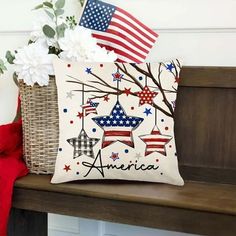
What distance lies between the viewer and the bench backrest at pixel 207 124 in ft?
4.02

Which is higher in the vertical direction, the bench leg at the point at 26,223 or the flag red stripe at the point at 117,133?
the flag red stripe at the point at 117,133

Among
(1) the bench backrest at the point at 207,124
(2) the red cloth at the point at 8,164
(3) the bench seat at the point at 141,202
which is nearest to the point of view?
(3) the bench seat at the point at 141,202

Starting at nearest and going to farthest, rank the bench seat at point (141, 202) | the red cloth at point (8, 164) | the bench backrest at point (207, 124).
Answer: the bench seat at point (141, 202)
the red cloth at point (8, 164)
the bench backrest at point (207, 124)

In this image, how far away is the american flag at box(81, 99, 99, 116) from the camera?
45.3 inches

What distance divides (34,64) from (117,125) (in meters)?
0.30

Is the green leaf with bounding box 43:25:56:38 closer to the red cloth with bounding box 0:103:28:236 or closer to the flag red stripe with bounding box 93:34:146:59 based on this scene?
the flag red stripe with bounding box 93:34:146:59

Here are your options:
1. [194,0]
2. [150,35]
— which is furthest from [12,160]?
[194,0]

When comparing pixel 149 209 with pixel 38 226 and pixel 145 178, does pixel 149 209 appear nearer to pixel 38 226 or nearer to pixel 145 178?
pixel 145 178

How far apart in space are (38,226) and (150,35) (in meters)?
0.77

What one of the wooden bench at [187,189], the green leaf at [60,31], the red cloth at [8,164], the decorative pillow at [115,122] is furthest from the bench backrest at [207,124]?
the red cloth at [8,164]

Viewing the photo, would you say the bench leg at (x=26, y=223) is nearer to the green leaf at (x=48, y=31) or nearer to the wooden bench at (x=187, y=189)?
the wooden bench at (x=187, y=189)

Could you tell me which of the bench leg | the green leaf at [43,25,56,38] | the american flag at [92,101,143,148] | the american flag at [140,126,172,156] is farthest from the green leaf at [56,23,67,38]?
the bench leg

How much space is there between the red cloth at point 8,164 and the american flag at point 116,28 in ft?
1.34

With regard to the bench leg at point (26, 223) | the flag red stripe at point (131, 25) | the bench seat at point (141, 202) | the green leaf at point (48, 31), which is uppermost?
the flag red stripe at point (131, 25)
